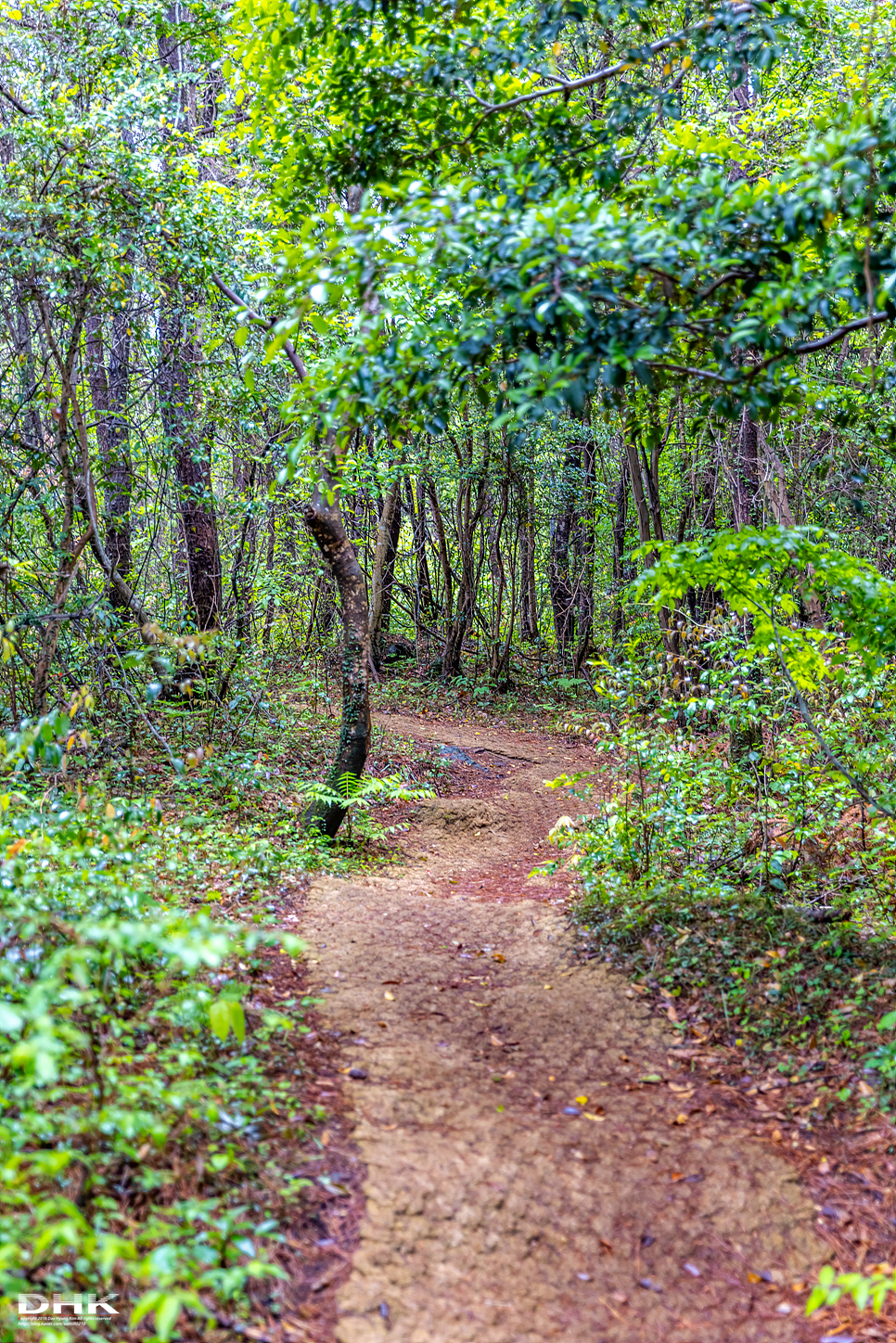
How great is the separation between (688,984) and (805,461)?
9.14 metres

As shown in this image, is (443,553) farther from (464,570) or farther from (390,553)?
(390,553)

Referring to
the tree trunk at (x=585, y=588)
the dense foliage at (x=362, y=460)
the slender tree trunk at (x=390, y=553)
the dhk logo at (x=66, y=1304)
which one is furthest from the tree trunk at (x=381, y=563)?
the dhk logo at (x=66, y=1304)

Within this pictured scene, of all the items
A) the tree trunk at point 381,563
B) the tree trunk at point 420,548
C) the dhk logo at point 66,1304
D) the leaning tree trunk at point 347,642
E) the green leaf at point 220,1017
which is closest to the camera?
the dhk logo at point 66,1304

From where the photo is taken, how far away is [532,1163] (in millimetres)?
3697

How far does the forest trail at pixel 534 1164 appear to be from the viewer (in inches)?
120

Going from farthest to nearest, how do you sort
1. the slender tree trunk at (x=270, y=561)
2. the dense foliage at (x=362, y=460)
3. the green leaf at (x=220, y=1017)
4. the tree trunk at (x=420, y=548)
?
1. the tree trunk at (x=420, y=548)
2. the slender tree trunk at (x=270, y=561)
3. the dense foliage at (x=362, y=460)
4. the green leaf at (x=220, y=1017)

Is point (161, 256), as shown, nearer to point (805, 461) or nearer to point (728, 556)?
point (728, 556)

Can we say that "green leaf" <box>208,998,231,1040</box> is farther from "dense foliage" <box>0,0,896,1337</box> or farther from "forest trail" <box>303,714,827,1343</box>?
"forest trail" <box>303,714,827,1343</box>

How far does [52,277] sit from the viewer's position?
6812 mm

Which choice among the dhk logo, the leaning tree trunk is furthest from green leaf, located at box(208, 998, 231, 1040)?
the leaning tree trunk

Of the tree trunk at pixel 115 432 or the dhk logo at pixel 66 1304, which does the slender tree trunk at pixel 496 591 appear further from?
the dhk logo at pixel 66 1304

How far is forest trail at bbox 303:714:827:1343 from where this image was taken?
3049 mm

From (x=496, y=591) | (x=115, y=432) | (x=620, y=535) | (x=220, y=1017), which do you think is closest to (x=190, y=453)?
A: (x=115, y=432)

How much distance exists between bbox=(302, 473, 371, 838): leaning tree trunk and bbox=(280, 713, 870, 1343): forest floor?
1.97m
